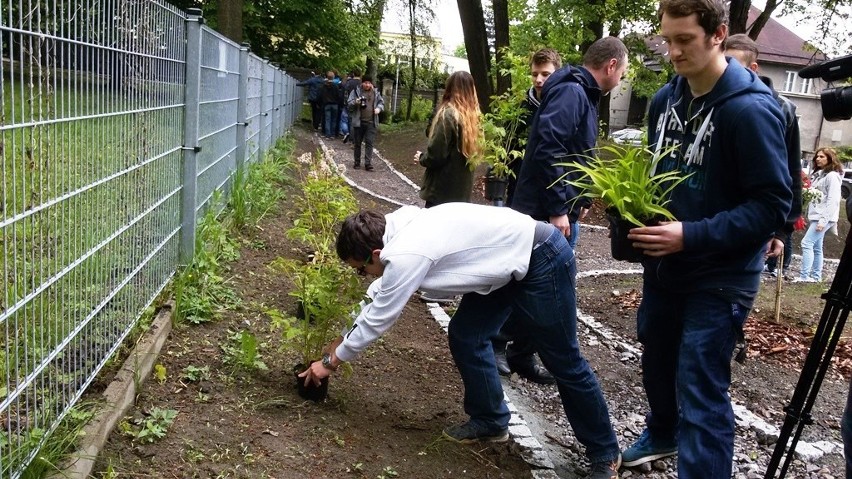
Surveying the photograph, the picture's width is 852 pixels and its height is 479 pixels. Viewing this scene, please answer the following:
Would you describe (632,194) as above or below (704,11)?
below

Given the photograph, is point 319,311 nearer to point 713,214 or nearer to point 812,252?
point 713,214

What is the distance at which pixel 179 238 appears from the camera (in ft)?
17.1

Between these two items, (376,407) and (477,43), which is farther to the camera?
(477,43)

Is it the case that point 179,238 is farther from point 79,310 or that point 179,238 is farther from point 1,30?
point 1,30

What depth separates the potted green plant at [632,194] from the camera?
120 inches

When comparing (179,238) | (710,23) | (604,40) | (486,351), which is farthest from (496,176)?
(710,23)

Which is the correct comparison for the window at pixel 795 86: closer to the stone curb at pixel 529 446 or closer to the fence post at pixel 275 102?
the fence post at pixel 275 102

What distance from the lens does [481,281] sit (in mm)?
3311

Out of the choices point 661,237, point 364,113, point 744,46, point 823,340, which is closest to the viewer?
point 823,340

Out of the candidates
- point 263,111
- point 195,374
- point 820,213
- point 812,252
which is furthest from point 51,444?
point 820,213

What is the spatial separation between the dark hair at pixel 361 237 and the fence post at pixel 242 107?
5007 millimetres

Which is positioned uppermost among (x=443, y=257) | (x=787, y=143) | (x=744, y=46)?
(x=744, y=46)

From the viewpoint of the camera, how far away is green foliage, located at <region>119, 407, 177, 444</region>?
318 centimetres

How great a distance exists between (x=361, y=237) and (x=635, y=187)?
3.74 ft
